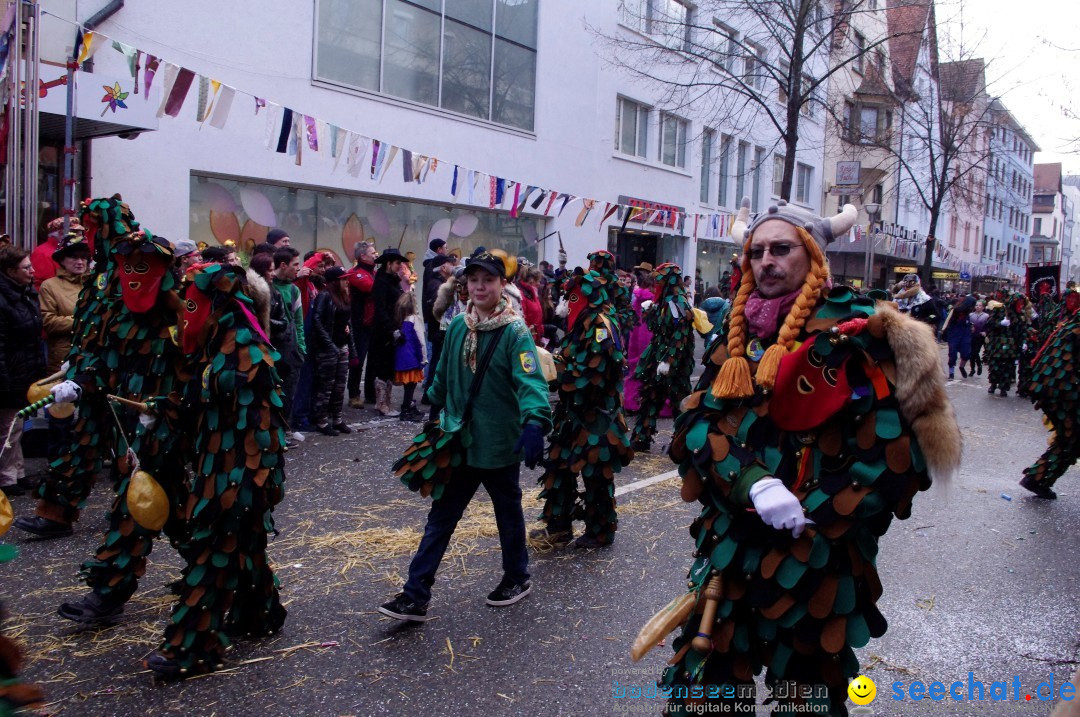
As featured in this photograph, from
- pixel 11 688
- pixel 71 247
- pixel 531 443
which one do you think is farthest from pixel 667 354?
pixel 11 688

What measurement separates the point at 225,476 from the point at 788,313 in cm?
256

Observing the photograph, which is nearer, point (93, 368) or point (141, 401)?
point (141, 401)

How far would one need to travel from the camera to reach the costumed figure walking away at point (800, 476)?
2617 millimetres

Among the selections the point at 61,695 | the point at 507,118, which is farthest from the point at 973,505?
the point at 507,118

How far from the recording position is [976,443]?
10289 millimetres

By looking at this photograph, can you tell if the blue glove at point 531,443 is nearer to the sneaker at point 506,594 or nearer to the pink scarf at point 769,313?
the sneaker at point 506,594

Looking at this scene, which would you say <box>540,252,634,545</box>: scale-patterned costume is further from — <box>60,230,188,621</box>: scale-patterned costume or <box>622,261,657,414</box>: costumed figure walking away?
<box>622,261,657,414</box>: costumed figure walking away

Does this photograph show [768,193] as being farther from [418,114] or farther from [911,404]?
[911,404]

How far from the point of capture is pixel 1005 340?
49.9ft

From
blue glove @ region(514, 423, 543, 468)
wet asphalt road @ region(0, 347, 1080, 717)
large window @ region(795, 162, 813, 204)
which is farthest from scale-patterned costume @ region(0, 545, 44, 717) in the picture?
large window @ region(795, 162, 813, 204)

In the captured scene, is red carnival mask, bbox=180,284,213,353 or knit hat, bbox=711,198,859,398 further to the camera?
red carnival mask, bbox=180,284,213,353

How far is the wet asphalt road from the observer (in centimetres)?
362

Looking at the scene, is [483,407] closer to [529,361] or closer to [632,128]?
[529,361]

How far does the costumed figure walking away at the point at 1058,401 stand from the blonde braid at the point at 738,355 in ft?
18.3
